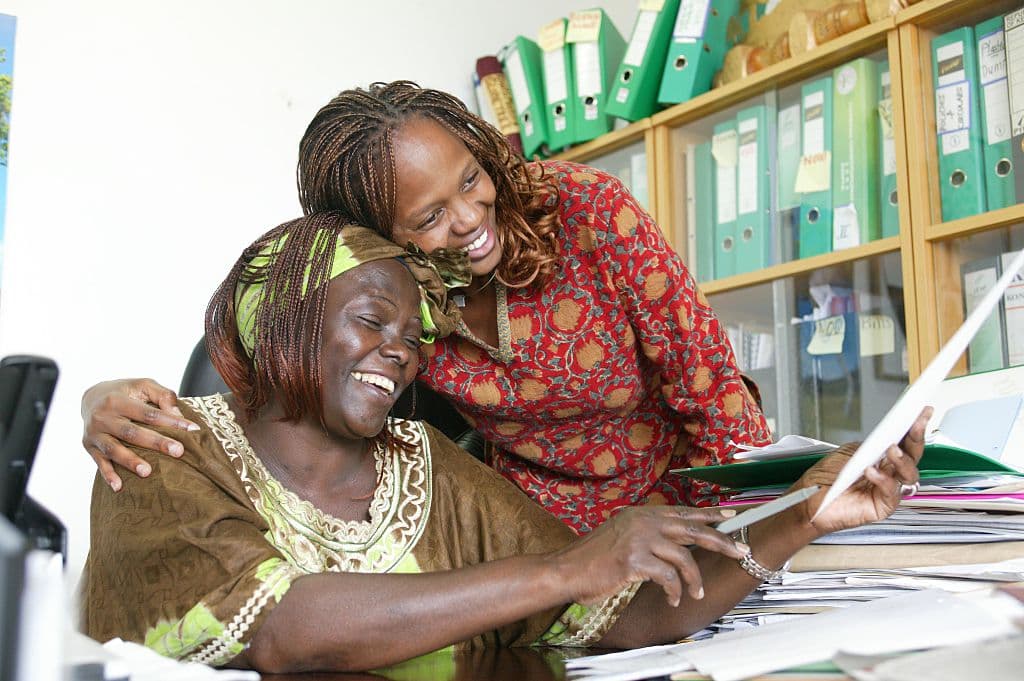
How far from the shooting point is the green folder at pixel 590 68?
3.07 metres

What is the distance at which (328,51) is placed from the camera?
9.84 ft

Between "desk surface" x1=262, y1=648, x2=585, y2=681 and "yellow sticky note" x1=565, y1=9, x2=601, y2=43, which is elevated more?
"yellow sticky note" x1=565, y1=9, x2=601, y2=43

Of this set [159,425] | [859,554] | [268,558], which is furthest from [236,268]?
[859,554]

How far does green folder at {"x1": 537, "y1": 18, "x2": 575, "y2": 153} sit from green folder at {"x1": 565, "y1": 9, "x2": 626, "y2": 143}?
0.01 m

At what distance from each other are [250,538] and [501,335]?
663mm

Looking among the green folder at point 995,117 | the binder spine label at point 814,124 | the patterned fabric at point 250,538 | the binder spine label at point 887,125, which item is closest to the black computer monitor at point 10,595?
the patterned fabric at point 250,538

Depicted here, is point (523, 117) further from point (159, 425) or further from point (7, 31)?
point (159, 425)

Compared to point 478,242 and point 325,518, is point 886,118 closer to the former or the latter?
point 478,242

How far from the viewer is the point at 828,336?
261cm

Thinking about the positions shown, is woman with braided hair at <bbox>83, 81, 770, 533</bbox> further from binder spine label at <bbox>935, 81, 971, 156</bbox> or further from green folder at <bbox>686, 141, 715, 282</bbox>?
green folder at <bbox>686, 141, 715, 282</bbox>

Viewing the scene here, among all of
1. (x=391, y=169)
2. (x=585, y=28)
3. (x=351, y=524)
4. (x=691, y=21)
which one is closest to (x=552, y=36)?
(x=585, y=28)

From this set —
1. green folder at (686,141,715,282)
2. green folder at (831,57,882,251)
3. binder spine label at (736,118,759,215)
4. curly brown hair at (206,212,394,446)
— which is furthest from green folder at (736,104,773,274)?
curly brown hair at (206,212,394,446)

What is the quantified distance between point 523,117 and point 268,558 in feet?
8.08

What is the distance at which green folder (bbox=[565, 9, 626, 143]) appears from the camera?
10.1 feet
